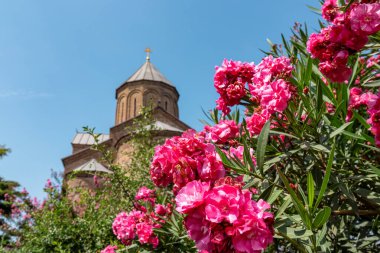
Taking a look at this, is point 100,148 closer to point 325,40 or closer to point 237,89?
point 237,89

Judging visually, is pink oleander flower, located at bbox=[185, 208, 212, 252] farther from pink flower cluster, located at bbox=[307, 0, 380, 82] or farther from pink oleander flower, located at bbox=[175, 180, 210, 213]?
pink flower cluster, located at bbox=[307, 0, 380, 82]

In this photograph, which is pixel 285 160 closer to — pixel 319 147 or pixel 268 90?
pixel 319 147

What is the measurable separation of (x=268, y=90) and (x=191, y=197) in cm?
92

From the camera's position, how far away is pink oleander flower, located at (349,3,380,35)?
139cm

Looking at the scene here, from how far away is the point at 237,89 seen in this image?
6.70 ft

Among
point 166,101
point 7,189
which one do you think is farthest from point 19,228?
point 166,101

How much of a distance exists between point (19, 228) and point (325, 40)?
11503 millimetres

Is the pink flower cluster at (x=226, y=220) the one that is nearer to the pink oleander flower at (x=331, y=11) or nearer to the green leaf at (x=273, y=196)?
the green leaf at (x=273, y=196)

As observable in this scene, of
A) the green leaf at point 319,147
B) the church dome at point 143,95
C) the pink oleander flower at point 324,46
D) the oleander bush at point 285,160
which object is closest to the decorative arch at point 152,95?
the church dome at point 143,95

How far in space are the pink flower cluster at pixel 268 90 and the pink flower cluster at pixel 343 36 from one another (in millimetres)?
256

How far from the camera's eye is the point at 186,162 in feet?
4.77

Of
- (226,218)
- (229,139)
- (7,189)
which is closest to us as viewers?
(226,218)

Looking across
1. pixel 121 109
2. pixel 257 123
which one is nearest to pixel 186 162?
pixel 257 123

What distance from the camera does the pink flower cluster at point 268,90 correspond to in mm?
1819
